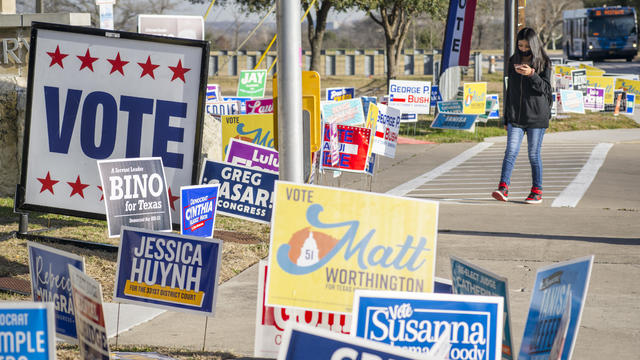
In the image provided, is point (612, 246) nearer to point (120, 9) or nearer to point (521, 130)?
point (521, 130)

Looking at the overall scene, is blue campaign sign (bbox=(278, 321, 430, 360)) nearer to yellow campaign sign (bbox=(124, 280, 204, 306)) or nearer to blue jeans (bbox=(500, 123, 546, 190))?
yellow campaign sign (bbox=(124, 280, 204, 306))

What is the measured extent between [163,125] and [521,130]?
484 centimetres

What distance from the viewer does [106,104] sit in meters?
7.78

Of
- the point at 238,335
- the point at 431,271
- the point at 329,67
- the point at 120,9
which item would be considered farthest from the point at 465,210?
the point at 120,9

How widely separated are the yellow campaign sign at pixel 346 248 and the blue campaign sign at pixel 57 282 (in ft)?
3.33

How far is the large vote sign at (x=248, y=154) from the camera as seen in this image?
8.80 meters

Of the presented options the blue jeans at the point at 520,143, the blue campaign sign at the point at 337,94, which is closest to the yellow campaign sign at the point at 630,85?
the blue campaign sign at the point at 337,94

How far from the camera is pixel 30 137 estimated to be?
26.1 feet

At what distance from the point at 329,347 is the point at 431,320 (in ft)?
3.13

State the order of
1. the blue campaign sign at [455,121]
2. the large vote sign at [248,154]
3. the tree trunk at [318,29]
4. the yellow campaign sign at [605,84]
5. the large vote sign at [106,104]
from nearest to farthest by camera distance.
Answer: the large vote sign at [106,104], the large vote sign at [248,154], the blue campaign sign at [455,121], the yellow campaign sign at [605,84], the tree trunk at [318,29]

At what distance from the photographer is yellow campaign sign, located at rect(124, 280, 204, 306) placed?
525 cm

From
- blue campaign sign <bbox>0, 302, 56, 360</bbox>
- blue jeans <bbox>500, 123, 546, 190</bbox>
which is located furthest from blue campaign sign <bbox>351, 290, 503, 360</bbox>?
blue jeans <bbox>500, 123, 546, 190</bbox>

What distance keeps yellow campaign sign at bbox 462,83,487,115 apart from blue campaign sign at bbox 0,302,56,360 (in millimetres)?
18650

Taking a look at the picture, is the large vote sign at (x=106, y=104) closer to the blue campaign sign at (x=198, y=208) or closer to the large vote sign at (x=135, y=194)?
the large vote sign at (x=135, y=194)
